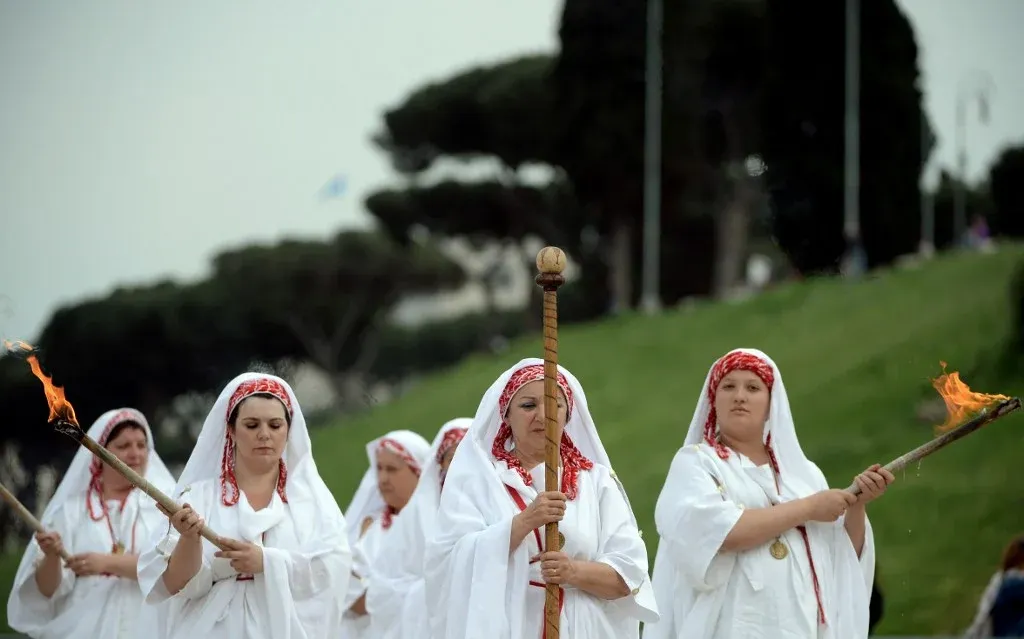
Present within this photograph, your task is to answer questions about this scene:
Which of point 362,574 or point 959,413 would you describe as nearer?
point 959,413

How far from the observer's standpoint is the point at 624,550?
644 centimetres

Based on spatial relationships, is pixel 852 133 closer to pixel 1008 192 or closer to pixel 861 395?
pixel 1008 192

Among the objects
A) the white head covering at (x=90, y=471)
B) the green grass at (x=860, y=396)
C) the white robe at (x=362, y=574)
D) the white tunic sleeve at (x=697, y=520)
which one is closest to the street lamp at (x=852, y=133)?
the green grass at (x=860, y=396)

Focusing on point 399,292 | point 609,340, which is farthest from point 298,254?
point 609,340

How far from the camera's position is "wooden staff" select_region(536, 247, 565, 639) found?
6090mm

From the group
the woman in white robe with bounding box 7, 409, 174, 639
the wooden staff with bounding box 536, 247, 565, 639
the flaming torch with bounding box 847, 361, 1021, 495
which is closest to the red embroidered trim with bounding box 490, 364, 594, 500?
the wooden staff with bounding box 536, 247, 565, 639

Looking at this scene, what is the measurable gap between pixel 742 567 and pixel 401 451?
10.4 feet

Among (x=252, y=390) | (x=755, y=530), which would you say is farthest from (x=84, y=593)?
(x=755, y=530)

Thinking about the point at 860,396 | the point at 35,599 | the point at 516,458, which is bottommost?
the point at 35,599

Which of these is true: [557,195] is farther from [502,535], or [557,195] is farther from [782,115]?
[502,535]

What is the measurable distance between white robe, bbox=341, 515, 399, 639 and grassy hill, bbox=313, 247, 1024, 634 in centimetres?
1125

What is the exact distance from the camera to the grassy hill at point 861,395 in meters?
21.2

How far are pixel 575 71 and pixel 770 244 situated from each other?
21.3ft

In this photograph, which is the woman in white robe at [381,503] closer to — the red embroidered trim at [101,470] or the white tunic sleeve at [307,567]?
the red embroidered trim at [101,470]
